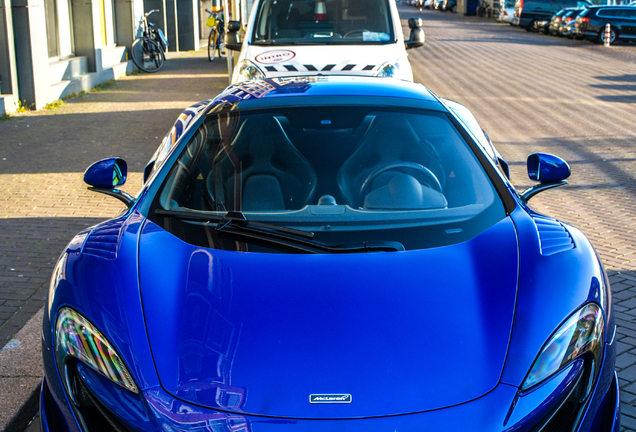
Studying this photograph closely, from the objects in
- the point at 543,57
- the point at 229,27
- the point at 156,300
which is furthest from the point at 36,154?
the point at 543,57

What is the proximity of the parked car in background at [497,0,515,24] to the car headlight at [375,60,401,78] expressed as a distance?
114 ft

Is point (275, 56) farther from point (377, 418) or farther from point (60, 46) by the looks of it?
point (60, 46)

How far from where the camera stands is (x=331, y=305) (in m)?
2.33

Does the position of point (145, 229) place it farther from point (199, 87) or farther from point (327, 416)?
point (199, 87)

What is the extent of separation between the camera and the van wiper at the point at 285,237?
2.62 metres

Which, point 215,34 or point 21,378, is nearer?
point 21,378

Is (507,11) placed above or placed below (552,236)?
above

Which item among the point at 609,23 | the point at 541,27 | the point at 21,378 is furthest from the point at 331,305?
the point at 541,27

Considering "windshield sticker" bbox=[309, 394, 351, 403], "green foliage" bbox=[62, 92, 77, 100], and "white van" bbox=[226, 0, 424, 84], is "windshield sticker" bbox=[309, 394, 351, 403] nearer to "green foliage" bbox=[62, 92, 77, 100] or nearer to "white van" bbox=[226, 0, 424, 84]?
"white van" bbox=[226, 0, 424, 84]

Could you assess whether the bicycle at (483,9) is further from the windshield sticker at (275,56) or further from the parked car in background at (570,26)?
the windshield sticker at (275,56)

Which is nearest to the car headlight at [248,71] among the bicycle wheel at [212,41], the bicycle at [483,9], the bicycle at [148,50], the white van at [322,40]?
the white van at [322,40]

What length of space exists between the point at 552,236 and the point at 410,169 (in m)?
0.82

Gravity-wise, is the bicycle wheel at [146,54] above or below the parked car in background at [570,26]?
below

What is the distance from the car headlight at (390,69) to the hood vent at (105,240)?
18.1ft
